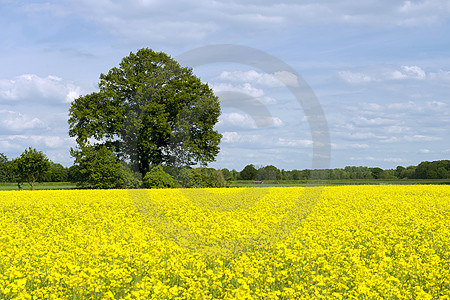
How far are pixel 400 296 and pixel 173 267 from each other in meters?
3.95

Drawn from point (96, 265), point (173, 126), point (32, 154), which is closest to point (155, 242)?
point (96, 265)

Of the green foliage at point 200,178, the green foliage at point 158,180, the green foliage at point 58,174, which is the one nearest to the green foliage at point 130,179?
the green foliage at point 158,180

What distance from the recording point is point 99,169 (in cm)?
4100

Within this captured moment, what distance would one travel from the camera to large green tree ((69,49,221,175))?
140ft

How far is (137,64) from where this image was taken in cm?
4634

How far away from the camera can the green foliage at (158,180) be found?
39.0 meters

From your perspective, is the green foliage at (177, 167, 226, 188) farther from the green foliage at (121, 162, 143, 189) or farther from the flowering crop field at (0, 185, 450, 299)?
the flowering crop field at (0, 185, 450, 299)

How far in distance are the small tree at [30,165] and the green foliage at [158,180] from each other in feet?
48.6

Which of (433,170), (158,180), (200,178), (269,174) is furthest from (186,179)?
(433,170)

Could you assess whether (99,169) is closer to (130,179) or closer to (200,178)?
(130,179)

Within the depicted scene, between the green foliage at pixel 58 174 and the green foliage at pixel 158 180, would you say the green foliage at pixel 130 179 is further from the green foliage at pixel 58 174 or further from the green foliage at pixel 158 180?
the green foliage at pixel 58 174

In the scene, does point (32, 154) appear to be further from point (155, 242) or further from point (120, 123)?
point (155, 242)

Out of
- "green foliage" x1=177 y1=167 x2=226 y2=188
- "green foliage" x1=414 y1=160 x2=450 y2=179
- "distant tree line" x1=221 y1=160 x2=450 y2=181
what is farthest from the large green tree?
"green foliage" x1=414 y1=160 x2=450 y2=179

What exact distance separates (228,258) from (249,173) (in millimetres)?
57049
